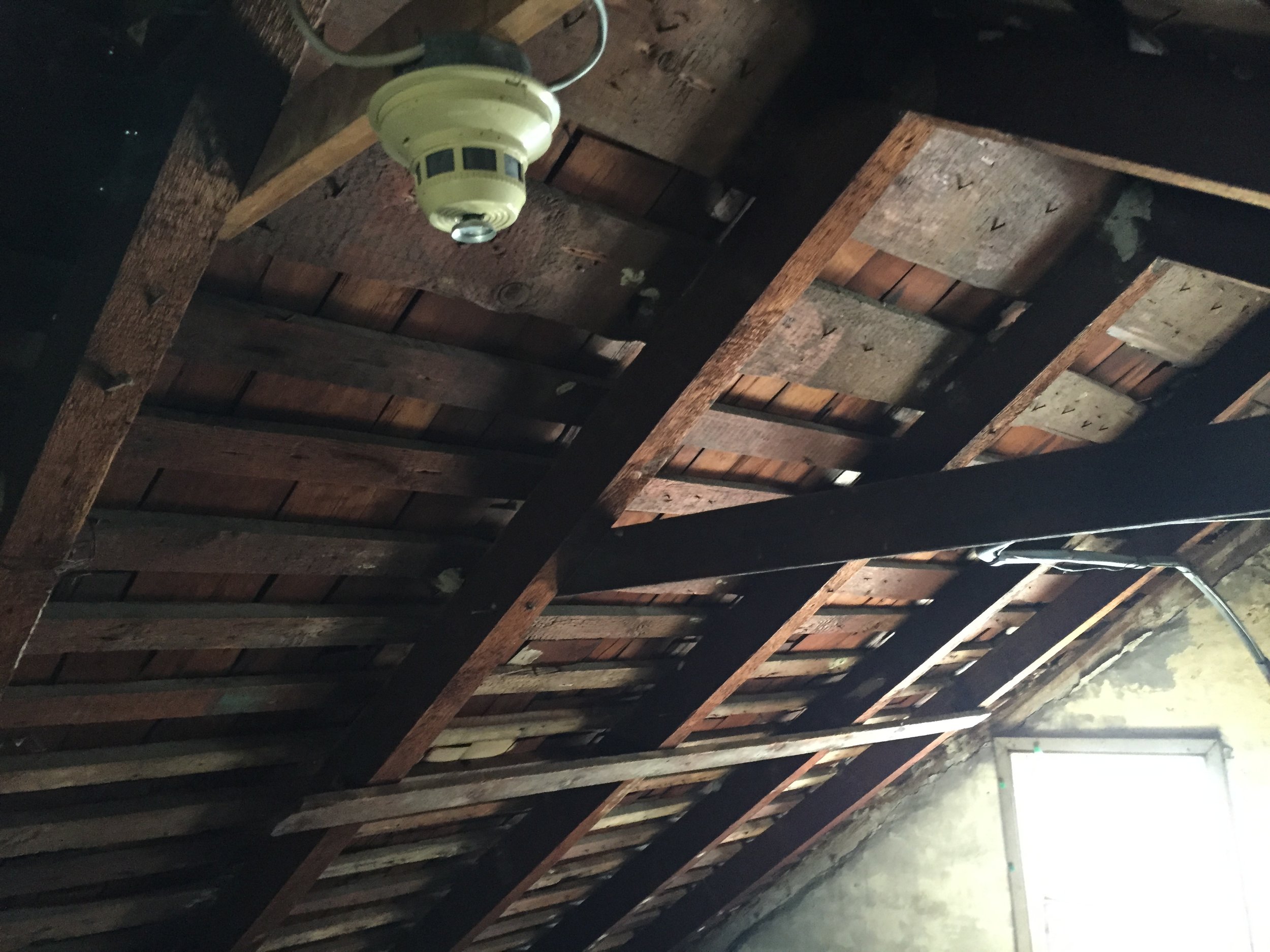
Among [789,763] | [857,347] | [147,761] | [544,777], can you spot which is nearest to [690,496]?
[857,347]

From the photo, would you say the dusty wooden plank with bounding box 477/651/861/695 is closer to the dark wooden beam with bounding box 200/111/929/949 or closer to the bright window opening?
the dark wooden beam with bounding box 200/111/929/949

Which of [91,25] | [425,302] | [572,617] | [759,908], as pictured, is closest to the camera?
[91,25]

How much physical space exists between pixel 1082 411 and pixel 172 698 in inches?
82.9

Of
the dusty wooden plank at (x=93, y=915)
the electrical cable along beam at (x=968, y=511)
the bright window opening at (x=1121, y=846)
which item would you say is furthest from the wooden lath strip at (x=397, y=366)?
the bright window opening at (x=1121, y=846)

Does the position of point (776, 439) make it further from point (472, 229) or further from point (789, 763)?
point (789, 763)

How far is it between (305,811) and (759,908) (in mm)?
3501

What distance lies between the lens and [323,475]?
4.93ft

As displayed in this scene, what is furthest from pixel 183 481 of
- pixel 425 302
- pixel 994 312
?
pixel 994 312

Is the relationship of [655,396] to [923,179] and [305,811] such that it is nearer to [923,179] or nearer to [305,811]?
[923,179]

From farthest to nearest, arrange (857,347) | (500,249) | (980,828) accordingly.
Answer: (980,828) < (857,347) < (500,249)

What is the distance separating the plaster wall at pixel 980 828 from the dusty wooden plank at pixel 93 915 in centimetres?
316

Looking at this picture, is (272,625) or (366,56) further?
(272,625)

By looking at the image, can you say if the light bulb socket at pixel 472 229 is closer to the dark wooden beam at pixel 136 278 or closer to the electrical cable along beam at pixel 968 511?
the dark wooden beam at pixel 136 278

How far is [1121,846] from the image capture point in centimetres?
391
